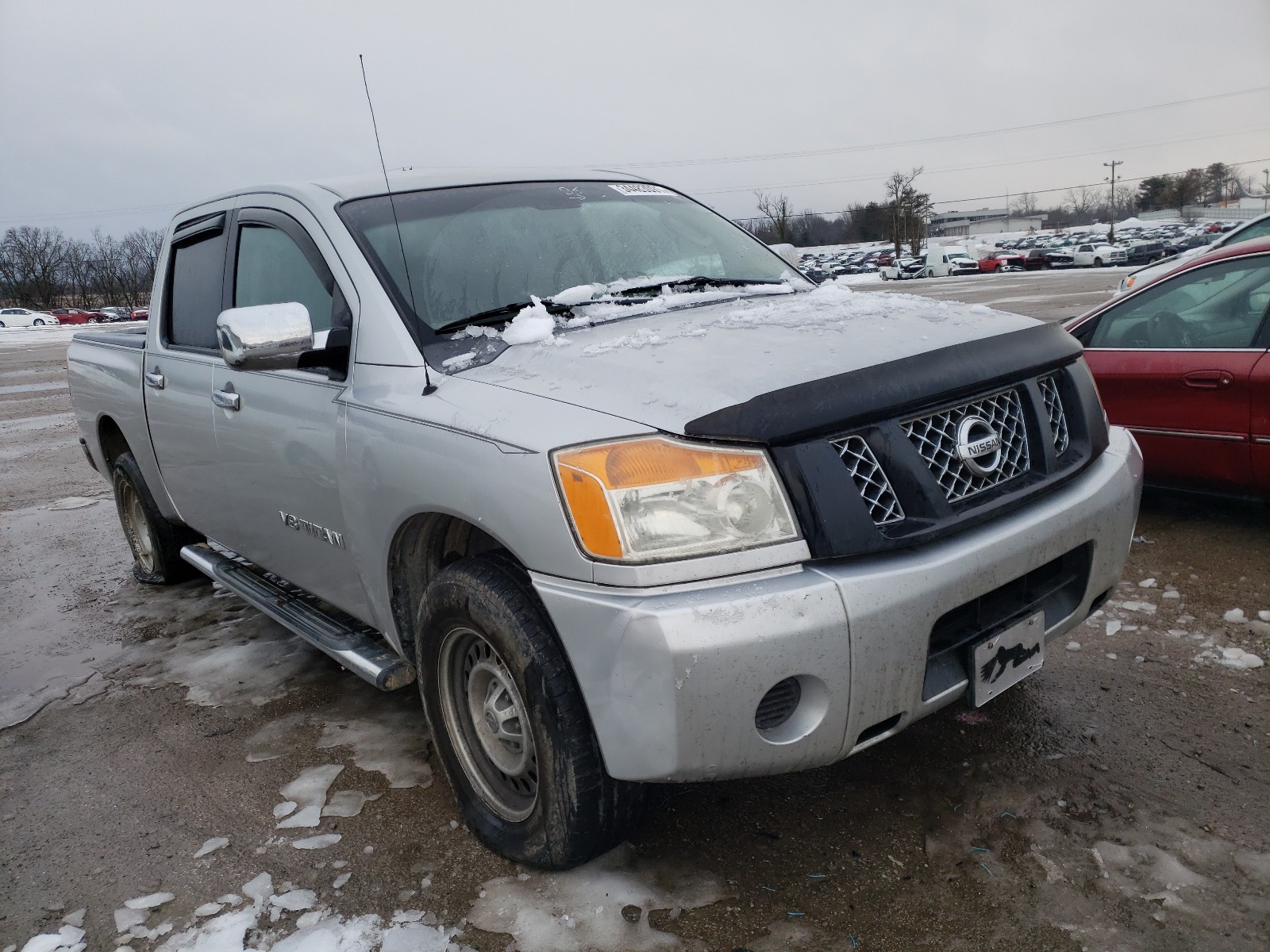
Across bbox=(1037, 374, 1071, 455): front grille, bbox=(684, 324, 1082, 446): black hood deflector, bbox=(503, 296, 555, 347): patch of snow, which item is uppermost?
bbox=(503, 296, 555, 347): patch of snow

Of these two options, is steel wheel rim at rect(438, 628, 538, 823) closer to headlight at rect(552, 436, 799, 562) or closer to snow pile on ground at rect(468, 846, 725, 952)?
snow pile on ground at rect(468, 846, 725, 952)

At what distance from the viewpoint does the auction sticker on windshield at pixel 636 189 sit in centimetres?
360

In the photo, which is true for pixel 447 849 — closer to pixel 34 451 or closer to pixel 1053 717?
pixel 1053 717

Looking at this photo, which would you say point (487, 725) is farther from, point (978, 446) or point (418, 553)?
point (978, 446)

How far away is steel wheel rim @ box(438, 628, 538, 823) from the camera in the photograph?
2338 mm

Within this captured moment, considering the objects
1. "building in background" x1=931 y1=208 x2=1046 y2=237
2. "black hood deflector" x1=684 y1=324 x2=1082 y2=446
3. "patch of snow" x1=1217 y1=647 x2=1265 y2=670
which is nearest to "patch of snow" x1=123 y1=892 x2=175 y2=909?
"black hood deflector" x1=684 y1=324 x2=1082 y2=446

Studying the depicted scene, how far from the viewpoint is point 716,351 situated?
229 centimetres

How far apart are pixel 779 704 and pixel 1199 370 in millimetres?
3429

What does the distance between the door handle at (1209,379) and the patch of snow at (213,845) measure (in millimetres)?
4304

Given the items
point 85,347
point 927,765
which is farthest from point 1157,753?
point 85,347

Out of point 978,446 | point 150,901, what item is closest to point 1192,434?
point 978,446

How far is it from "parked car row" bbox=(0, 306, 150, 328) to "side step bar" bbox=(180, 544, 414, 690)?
47.9 m

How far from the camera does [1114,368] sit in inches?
184

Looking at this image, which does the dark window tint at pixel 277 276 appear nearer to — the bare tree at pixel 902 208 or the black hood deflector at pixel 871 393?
the black hood deflector at pixel 871 393
